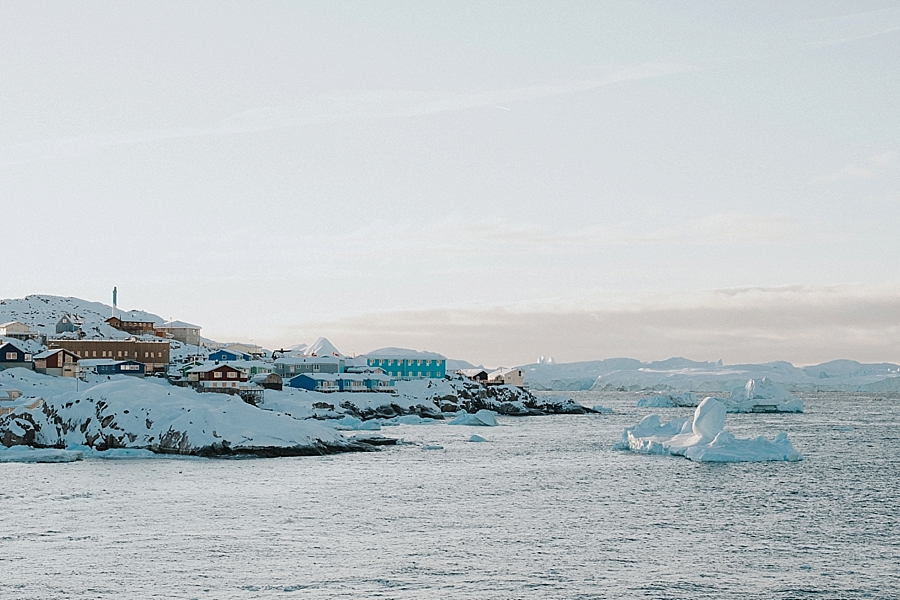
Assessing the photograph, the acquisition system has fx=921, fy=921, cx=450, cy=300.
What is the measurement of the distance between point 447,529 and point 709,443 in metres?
29.9

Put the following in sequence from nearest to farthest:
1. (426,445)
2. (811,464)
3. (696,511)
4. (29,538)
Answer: (29,538) → (696,511) → (811,464) → (426,445)

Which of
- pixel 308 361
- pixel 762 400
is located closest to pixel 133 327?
pixel 308 361

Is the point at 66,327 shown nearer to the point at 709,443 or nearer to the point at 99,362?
the point at 99,362

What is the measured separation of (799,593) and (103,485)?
102 ft

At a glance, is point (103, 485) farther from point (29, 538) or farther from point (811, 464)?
point (811, 464)

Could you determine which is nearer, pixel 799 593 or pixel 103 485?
pixel 799 593

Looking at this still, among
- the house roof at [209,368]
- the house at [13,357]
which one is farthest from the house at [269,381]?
the house at [13,357]

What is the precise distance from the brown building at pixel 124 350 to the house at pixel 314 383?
15.9 meters

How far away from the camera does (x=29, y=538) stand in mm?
28812

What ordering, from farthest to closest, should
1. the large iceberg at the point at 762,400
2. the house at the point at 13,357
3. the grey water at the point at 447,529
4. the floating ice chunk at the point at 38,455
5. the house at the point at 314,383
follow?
the large iceberg at the point at 762,400 → the house at the point at 314,383 → the house at the point at 13,357 → the floating ice chunk at the point at 38,455 → the grey water at the point at 447,529

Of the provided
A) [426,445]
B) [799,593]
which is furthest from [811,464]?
[799,593]

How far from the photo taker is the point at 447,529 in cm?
3145

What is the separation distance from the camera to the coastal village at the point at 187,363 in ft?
316

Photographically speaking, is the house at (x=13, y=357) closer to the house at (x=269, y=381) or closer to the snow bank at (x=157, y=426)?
the house at (x=269, y=381)
